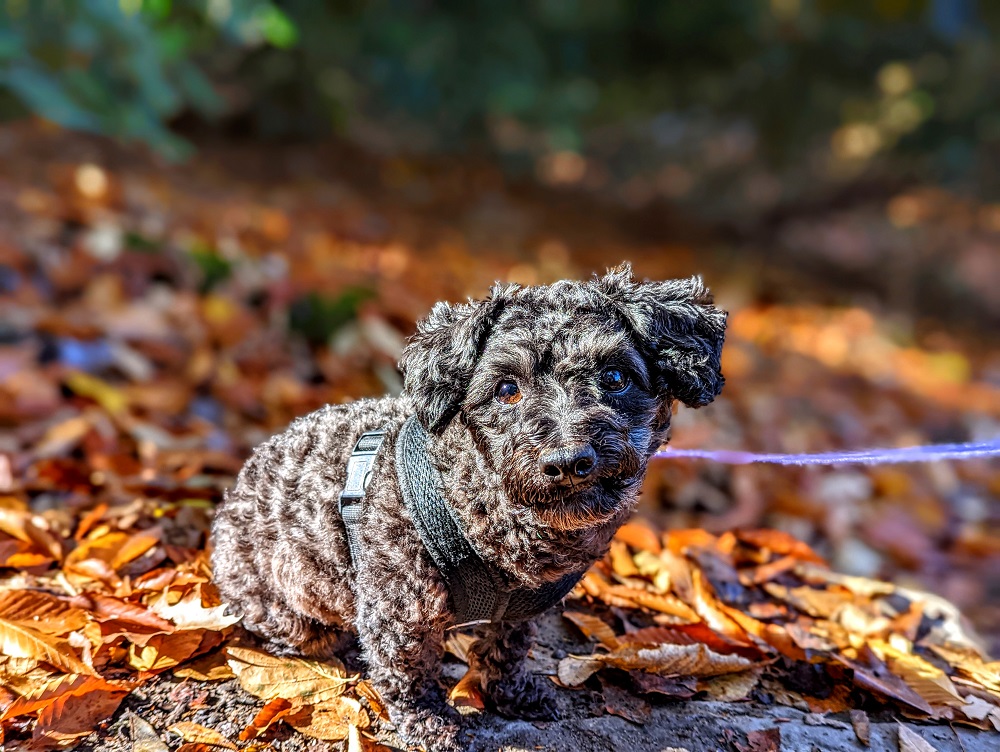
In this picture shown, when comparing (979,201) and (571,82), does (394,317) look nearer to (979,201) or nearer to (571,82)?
(571,82)

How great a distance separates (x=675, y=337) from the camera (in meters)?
2.51

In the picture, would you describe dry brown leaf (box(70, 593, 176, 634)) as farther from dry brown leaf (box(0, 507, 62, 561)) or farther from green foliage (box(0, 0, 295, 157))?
green foliage (box(0, 0, 295, 157))

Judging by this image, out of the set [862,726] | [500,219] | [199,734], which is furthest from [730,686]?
[500,219]

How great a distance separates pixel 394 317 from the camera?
266 inches

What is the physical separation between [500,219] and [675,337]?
9.03m

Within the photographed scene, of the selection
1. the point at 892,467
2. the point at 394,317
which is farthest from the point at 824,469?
the point at 394,317

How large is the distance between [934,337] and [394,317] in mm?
8471

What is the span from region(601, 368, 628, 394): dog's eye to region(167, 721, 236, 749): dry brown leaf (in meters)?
1.73

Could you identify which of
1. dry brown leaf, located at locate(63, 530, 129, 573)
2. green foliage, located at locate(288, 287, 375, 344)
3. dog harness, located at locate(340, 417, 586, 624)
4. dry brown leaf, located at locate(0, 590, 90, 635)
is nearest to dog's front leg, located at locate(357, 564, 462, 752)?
dog harness, located at locate(340, 417, 586, 624)

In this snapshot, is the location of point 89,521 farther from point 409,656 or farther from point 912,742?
point 912,742

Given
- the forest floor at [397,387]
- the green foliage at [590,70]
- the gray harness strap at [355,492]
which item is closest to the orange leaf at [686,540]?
the forest floor at [397,387]

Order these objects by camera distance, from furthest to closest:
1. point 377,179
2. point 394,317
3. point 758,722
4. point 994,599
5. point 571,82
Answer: point 377,179 → point 571,82 → point 394,317 → point 994,599 → point 758,722

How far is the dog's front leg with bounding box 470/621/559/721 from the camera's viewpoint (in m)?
2.94

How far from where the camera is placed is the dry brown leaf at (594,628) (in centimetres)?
341
